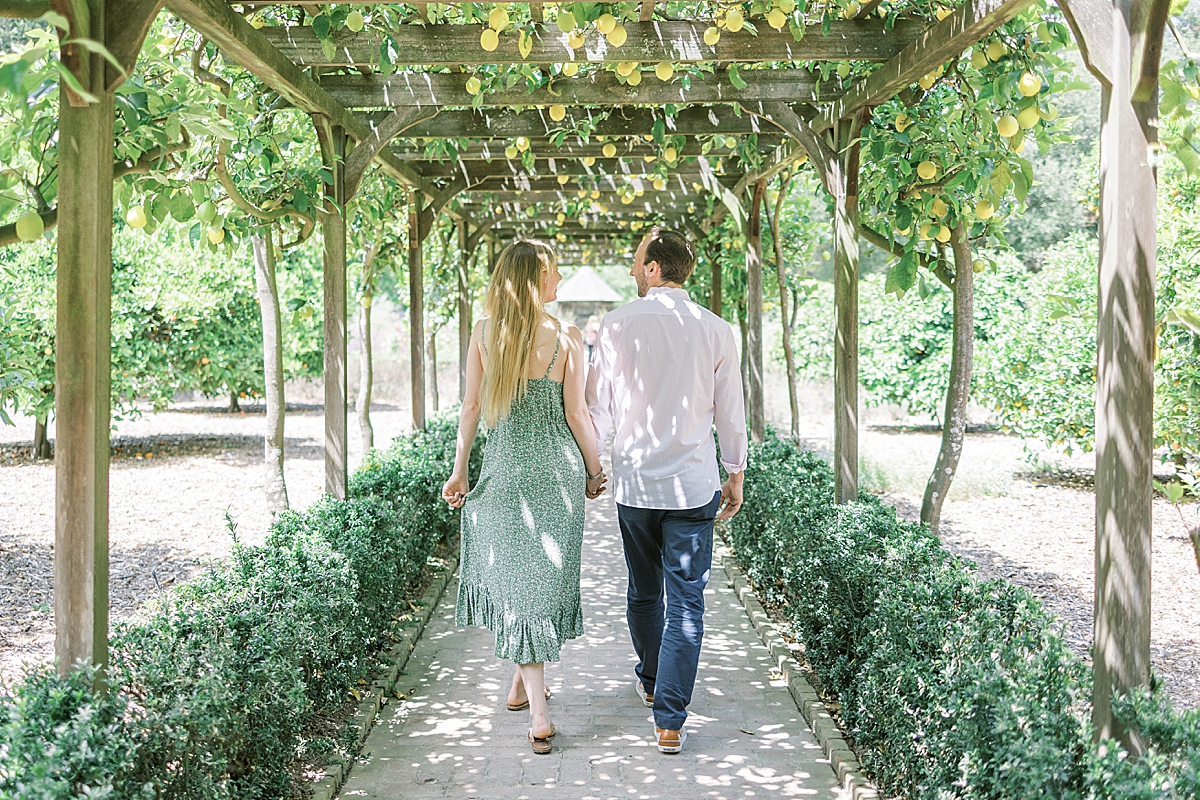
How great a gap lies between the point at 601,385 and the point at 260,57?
6.12 ft

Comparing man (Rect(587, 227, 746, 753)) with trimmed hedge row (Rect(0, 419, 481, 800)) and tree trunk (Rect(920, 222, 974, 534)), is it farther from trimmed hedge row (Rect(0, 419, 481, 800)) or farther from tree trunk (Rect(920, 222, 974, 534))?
tree trunk (Rect(920, 222, 974, 534))

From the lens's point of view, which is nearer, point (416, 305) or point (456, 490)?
point (456, 490)

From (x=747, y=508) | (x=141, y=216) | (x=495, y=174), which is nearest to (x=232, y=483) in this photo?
(x=495, y=174)

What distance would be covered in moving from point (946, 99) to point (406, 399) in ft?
63.1

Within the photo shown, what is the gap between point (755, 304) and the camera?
25.7 feet

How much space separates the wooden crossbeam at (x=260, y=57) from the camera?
9.87 ft

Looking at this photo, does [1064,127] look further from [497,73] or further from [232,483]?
[232,483]

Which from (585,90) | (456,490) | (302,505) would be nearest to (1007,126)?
(585,90)

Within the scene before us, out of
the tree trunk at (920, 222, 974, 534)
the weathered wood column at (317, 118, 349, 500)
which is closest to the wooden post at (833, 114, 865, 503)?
the tree trunk at (920, 222, 974, 534)

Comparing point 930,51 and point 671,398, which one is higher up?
point 930,51

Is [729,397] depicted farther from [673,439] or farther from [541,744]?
[541,744]

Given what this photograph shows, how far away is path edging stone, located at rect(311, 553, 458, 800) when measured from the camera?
300cm

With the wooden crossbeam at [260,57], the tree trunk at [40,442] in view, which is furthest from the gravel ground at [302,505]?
the wooden crossbeam at [260,57]

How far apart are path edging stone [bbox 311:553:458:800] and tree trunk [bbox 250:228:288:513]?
1.04 meters
